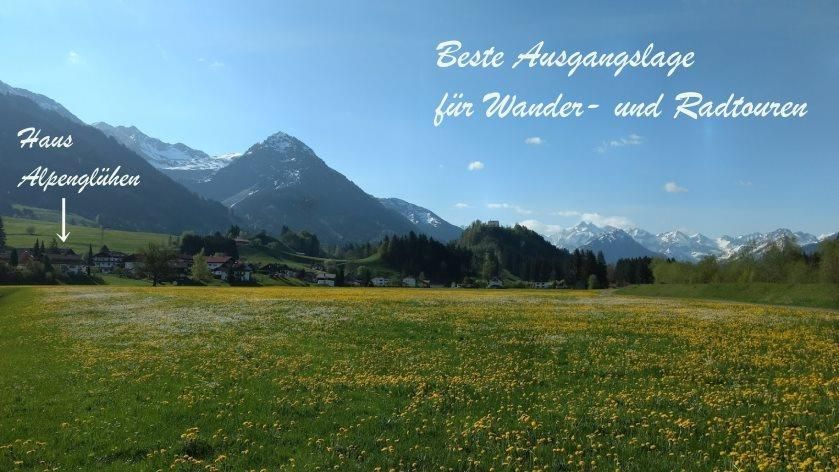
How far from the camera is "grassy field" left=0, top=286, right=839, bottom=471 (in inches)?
452

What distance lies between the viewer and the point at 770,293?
75.7 meters

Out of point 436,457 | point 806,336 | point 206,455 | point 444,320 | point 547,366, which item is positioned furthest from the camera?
point 444,320

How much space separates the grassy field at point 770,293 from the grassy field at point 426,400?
1675 inches

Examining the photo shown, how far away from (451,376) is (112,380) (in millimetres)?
12253

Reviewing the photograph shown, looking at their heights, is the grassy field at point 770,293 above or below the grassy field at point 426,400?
above

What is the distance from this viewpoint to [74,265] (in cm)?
19338

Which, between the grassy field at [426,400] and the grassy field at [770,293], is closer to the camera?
the grassy field at [426,400]

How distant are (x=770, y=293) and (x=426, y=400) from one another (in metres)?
77.2

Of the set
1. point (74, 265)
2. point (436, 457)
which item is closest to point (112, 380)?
point (436, 457)

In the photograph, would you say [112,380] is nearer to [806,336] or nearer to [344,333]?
[344,333]

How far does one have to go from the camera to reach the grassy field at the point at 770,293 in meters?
65.1

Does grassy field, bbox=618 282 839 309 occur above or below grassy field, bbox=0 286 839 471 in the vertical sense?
above

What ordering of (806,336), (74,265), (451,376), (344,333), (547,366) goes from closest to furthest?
(451,376) → (547,366) → (806,336) → (344,333) → (74,265)

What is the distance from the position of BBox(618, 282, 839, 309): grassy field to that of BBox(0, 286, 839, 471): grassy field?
4254 centimetres
